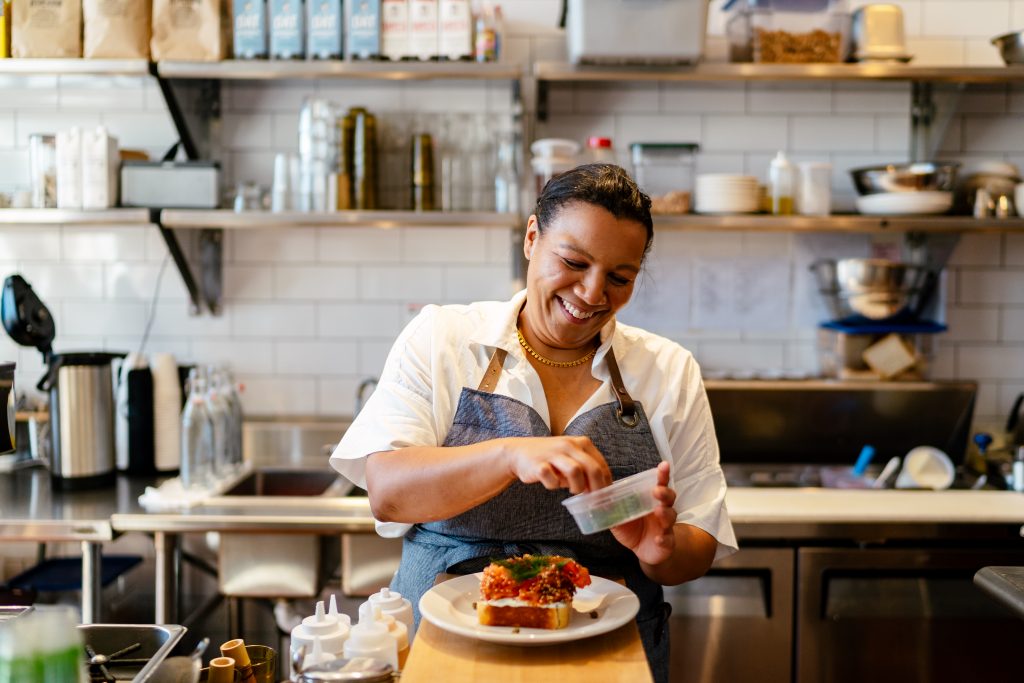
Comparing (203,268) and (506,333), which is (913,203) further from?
(203,268)

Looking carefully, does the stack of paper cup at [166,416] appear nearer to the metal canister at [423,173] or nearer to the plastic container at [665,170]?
the metal canister at [423,173]

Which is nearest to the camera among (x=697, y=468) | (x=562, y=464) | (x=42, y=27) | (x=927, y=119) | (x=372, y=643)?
(x=372, y=643)

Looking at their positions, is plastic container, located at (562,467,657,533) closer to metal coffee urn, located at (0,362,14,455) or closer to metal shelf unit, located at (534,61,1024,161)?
metal coffee urn, located at (0,362,14,455)

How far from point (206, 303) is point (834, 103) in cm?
242

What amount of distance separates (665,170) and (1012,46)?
1.22 meters

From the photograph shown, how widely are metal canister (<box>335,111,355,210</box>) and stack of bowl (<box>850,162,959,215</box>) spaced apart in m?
1.73

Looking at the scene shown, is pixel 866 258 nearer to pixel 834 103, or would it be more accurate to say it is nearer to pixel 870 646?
pixel 834 103

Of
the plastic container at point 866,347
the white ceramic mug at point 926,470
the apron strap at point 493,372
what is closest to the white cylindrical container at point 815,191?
the plastic container at point 866,347

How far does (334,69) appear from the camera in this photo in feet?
9.95

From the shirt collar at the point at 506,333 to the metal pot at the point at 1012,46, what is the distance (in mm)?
2120

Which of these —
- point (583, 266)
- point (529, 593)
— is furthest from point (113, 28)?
point (529, 593)

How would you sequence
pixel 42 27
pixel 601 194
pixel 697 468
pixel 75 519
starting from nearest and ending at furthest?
pixel 601 194
pixel 697 468
pixel 75 519
pixel 42 27

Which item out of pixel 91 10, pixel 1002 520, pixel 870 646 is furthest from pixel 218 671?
pixel 91 10

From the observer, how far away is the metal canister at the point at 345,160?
315 centimetres
